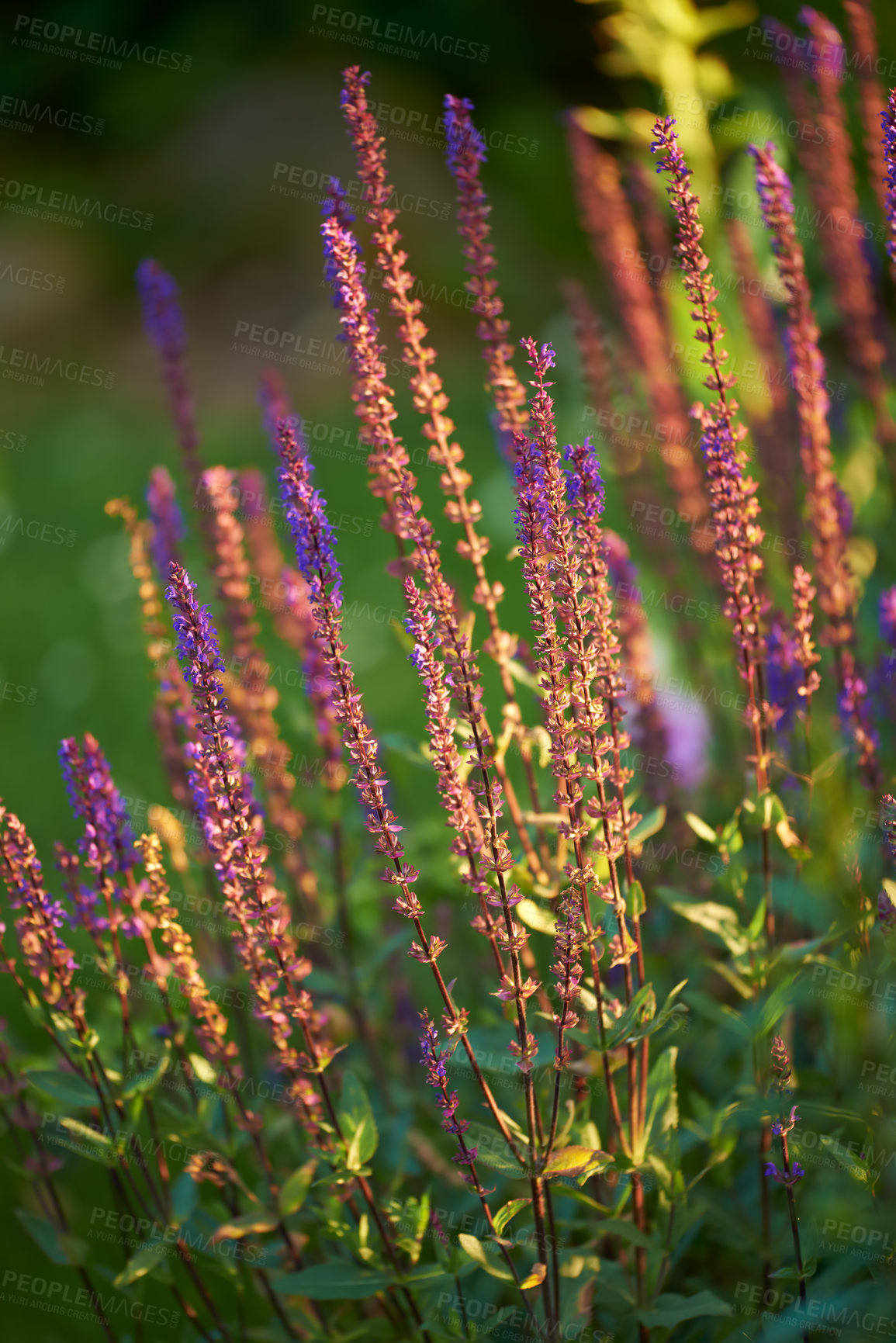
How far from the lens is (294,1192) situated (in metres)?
2.18

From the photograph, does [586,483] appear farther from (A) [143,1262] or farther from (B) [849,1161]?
(A) [143,1262]

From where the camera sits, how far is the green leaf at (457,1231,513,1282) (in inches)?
70.4

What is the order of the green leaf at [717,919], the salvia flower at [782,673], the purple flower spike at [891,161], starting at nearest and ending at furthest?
1. the purple flower spike at [891,161]
2. the green leaf at [717,919]
3. the salvia flower at [782,673]

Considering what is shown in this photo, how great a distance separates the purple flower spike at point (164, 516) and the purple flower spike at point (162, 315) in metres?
0.35

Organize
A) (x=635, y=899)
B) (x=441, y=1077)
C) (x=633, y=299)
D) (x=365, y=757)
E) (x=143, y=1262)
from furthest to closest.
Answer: (x=633, y=299) → (x=143, y=1262) → (x=635, y=899) → (x=441, y=1077) → (x=365, y=757)

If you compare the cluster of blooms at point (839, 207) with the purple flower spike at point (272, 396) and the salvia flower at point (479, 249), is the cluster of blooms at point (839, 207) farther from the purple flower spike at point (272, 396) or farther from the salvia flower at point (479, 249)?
the purple flower spike at point (272, 396)

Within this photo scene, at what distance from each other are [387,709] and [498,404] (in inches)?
144

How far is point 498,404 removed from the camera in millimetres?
2092

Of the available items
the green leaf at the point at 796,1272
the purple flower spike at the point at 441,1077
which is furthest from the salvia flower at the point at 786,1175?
the purple flower spike at the point at 441,1077

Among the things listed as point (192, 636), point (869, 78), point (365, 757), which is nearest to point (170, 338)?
point (192, 636)

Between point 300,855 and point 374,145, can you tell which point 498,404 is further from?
point 300,855

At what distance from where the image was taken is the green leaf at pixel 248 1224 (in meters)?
2.07

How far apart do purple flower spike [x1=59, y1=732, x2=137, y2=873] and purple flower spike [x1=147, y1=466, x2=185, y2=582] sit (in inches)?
30.0

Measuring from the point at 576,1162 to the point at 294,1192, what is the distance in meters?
0.67
